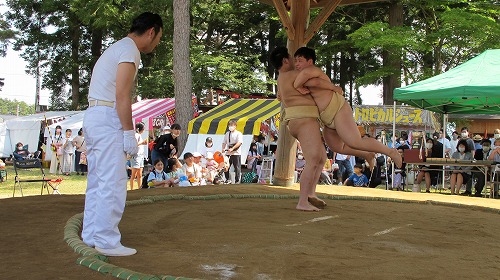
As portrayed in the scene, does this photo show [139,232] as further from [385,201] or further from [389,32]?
[389,32]

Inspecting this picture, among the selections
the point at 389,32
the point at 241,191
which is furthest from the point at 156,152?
the point at 389,32

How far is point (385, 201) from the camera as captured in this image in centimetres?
502

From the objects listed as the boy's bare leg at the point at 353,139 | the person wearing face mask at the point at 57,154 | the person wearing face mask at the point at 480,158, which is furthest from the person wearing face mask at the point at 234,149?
the person wearing face mask at the point at 57,154

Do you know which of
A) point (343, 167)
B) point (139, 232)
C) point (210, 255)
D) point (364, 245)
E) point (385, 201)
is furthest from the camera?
point (343, 167)

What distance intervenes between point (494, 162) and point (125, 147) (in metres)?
6.18

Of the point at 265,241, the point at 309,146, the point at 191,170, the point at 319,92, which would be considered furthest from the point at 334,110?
the point at 191,170

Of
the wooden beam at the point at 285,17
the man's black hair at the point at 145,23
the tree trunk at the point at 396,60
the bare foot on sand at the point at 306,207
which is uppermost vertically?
the tree trunk at the point at 396,60

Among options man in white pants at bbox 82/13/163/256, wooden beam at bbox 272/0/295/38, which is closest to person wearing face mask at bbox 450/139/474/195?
wooden beam at bbox 272/0/295/38

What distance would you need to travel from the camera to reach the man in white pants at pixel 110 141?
2.33 m

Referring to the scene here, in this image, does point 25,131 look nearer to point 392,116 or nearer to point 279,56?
point 392,116

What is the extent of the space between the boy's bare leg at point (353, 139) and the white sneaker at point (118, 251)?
1898 mm

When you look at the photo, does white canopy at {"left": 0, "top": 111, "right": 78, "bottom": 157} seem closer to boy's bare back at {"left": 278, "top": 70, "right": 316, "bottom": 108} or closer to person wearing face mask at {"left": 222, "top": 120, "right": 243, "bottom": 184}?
person wearing face mask at {"left": 222, "top": 120, "right": 243, "bottom": 184}

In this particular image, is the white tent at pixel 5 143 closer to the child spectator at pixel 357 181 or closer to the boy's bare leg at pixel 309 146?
the child spectator at pixel 357 181

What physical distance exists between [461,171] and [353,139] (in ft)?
15.3
